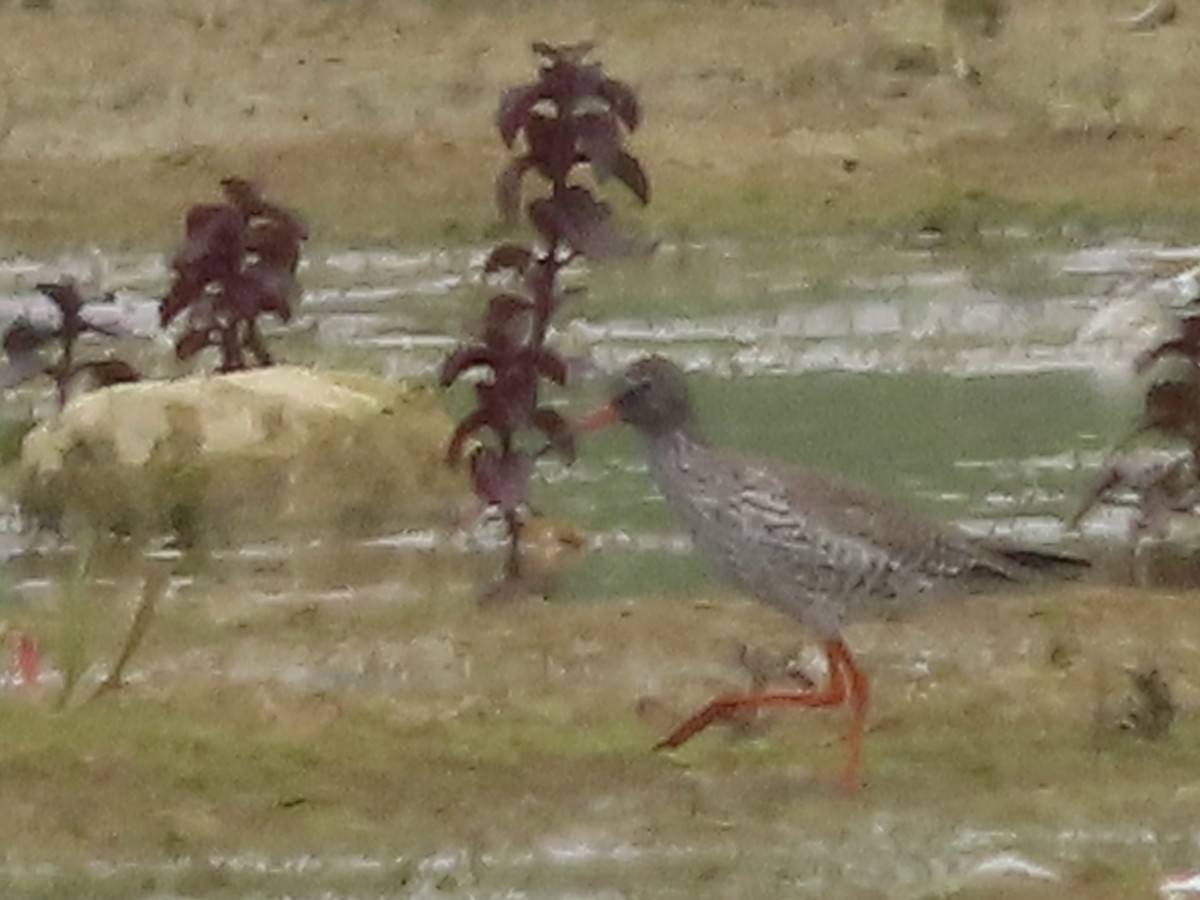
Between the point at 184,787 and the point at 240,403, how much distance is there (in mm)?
867

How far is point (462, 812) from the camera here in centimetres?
678

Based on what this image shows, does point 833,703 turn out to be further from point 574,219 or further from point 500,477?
point 574,219

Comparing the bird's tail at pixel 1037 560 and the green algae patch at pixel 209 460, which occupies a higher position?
the green algae patch at pixel 209 460

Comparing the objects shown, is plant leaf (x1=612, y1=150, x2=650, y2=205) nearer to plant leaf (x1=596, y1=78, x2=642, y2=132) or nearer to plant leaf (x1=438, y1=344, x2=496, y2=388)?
plant leaf (x1=596, y1=78, x2=642, y2=132)

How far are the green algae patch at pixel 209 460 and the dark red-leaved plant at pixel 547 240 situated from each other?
2.01ft

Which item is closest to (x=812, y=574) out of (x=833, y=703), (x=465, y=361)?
(x=833, y=703)

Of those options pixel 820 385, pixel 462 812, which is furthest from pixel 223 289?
pixel 820 385

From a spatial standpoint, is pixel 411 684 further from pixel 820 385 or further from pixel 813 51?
pixel 813 51

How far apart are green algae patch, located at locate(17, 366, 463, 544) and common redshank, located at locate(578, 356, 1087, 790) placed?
0.65 meters

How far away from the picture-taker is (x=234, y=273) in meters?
8.38

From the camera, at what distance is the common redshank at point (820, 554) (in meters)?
7.18

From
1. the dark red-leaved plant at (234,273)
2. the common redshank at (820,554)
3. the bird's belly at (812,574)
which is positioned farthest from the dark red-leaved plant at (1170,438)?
the dark red-leaved plant at (234,273)

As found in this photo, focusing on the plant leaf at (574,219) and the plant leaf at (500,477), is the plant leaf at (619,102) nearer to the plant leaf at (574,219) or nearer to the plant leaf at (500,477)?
the plant leaf at (574,219)

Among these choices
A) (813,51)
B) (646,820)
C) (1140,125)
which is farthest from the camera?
(813,51)
